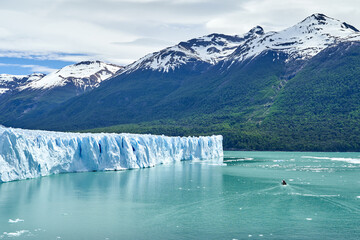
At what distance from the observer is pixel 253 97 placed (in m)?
112

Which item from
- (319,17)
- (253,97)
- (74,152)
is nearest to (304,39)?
(319,17)

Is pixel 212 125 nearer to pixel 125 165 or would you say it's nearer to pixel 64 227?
pixel 125 165

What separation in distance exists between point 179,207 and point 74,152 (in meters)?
16.5

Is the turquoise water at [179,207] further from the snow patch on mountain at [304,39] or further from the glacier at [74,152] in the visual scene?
the snow patch on mountain at [304,39]

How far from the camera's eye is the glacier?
97.1ft

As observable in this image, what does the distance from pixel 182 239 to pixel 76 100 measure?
151 metres

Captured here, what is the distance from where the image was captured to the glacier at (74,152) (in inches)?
1166

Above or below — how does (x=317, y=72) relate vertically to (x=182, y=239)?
above

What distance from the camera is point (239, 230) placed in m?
18.5

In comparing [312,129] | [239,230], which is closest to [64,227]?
[239,230]

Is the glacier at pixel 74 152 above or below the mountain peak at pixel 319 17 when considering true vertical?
below

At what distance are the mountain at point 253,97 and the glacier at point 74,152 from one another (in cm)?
3737

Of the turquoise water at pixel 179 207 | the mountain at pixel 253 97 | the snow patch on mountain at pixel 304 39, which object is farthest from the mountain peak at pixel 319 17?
the turquoise water at pixel 179 207

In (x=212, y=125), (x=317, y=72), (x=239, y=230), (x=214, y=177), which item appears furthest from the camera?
(x=317, y=72)
